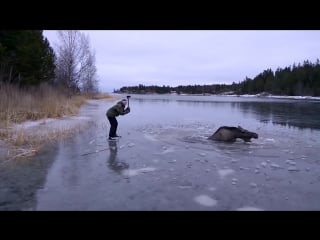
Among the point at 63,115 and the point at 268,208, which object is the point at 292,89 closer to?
the point at 63,115

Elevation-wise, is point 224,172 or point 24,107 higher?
point 24,107

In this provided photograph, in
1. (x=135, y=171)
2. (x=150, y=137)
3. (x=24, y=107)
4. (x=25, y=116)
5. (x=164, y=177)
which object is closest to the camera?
(x=164, y=177)

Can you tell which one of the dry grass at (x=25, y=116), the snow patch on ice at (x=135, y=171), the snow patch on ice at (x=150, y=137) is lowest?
Answer: the snow patch on ice at (x=150, y=137)

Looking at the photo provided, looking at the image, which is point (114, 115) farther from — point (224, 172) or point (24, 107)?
point (24, 107)

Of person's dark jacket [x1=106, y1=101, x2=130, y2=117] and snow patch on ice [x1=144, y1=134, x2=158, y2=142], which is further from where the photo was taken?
person's dark jacket [x1=106, y1=101, x2=130, y2=117]

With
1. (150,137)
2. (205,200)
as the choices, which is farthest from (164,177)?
(150,137)

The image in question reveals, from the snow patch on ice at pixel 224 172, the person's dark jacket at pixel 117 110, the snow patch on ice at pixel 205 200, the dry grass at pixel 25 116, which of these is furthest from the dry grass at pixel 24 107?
the snow patch on ice at pixel 205 200

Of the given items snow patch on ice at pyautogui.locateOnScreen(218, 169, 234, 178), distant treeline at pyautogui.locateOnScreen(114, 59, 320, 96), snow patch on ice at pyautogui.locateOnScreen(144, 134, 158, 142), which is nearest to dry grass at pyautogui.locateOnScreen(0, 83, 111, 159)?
snow patch on ice at pyautogui.locateOnScreen(144, 134, 158, 142)

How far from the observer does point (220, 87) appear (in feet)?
614

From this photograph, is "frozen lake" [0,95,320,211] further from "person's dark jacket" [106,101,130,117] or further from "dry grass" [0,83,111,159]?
"person's dark jacket" [106,101,130,117]

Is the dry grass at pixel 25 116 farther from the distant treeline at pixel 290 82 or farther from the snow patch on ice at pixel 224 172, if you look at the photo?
the distant treeline at pixel 290 82

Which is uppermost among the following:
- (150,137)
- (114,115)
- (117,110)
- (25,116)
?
(117,110)

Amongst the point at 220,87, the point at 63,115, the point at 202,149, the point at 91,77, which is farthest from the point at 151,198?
the point at 220,87
